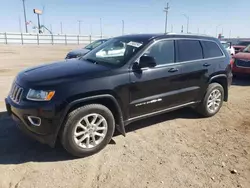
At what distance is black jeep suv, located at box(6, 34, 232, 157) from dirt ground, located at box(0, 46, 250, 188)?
327 mm

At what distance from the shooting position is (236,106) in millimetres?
5871

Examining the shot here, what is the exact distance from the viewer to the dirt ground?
2859 millimetres

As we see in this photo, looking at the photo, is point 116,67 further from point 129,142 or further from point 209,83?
point 209,83

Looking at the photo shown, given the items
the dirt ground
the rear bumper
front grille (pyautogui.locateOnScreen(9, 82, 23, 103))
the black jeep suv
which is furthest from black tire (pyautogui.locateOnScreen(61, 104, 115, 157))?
the rear bumper

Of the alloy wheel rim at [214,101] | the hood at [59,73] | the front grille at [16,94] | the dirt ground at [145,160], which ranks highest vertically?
the hood at [59,73]

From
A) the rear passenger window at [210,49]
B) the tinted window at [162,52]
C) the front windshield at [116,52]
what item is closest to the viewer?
the front windshield at [116,52]

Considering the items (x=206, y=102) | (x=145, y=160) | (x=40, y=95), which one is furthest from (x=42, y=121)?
(x=206, y=102)

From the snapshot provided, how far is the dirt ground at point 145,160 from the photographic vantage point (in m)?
2.86

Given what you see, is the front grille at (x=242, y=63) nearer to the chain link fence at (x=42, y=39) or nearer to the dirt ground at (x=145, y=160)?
the dirt ground at (x=145, y=160)

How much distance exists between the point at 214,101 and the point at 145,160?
2588 mm

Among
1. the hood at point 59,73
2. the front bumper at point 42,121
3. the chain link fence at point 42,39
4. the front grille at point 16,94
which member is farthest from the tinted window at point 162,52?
the chain link fence at point 42,39

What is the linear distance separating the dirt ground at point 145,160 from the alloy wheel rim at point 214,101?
48 centimetres

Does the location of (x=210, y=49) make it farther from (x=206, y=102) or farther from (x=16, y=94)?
(x=16, y=94)

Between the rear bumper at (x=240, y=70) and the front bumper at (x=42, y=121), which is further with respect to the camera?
the rear bumper at (x=240, y=70)
